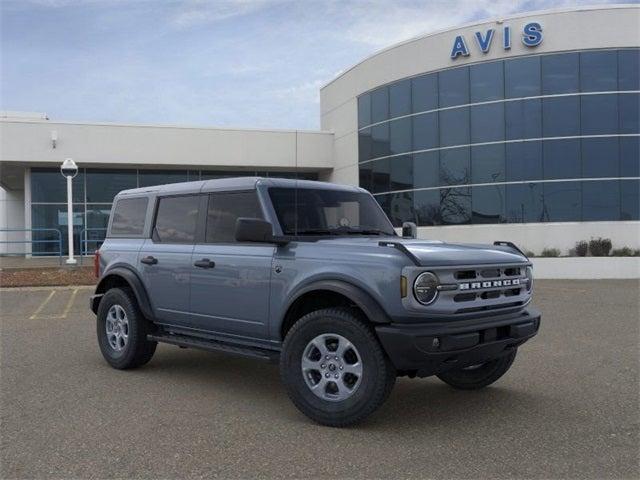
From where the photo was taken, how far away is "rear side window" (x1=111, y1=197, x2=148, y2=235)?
6.86 m

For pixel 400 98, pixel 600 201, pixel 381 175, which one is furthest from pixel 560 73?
pixel 381 175

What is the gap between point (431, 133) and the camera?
2416 cm

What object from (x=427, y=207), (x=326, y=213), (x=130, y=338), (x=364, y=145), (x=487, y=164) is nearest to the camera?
(x=326, y=213)

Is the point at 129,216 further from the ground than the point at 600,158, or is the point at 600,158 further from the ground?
the point at 600,158

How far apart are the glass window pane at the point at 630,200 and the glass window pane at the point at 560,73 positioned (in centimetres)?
370

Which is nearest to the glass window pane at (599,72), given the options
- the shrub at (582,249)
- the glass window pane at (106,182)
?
the shrub at (582,249)

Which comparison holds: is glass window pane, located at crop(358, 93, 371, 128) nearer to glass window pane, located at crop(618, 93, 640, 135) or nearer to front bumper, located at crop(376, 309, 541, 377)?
glass window pane, located at crop(618, 93, 640, 135)

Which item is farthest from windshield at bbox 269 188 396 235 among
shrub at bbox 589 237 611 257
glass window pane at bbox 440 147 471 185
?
glass window pane at bbox 440 147 471 185

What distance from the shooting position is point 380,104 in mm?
26344

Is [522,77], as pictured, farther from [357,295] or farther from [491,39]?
[357,295]

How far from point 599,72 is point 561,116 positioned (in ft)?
6.31

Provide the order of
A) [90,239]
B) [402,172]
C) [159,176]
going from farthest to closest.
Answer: [159,176] → [90,239] → [402,172]

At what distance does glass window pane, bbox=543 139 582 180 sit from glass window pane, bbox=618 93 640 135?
1615 mm

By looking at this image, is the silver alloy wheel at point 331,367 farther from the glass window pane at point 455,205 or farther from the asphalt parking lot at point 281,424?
the glass window pane at point 455,205
